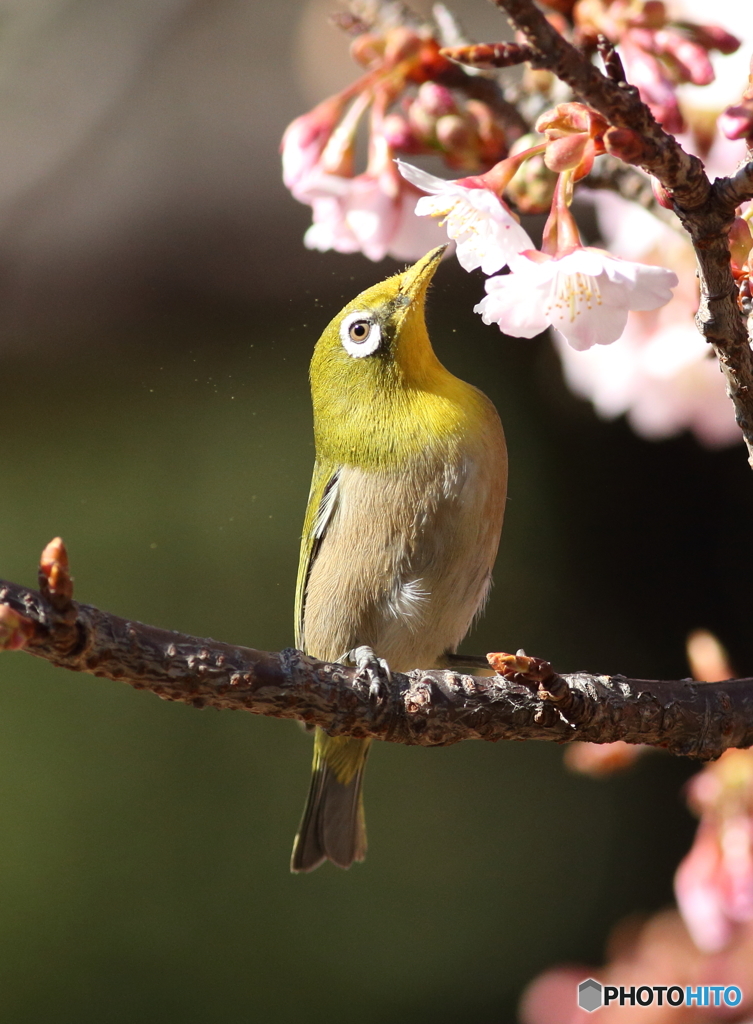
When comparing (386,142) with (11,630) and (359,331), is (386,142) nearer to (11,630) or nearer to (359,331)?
(359,331)

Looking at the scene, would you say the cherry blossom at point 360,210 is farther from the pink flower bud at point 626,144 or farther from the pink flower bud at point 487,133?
the pink flower bud at point 626,144

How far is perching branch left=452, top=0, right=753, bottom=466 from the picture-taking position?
26.2 inches

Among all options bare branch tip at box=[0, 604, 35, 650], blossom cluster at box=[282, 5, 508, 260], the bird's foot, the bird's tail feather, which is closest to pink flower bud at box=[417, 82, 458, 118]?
blossom cluster at box=[282, 5, 508, 260]

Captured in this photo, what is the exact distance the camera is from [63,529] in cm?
280

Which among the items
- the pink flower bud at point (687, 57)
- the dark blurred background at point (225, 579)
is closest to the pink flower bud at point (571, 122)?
the pink flower bud at point (687, 57)

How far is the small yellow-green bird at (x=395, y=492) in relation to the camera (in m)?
1.40

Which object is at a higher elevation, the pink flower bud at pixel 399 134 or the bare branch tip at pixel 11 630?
the pink flower bud at pixel 399 134

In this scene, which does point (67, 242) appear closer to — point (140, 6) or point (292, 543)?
point (140, 6)

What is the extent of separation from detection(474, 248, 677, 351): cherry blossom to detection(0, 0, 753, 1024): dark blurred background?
65.3 inches

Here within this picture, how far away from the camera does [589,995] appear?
5.31 feet

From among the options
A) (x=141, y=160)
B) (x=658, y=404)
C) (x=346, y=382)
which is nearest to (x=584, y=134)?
(x=346, y=382)

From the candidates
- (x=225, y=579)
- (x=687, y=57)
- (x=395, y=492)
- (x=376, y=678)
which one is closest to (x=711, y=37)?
(x=687, y=57)

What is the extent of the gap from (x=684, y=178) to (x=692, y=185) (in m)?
0.01

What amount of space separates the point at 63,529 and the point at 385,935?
4.72ft
